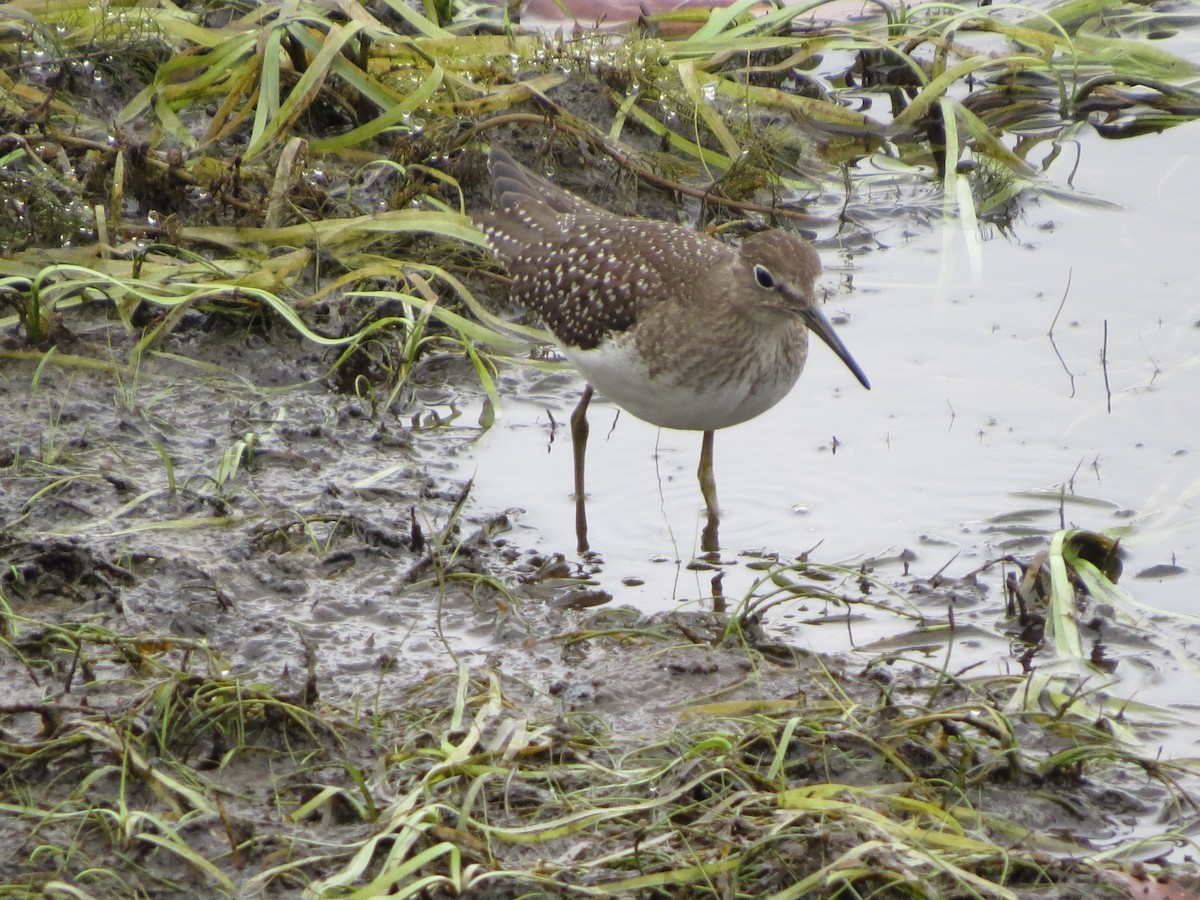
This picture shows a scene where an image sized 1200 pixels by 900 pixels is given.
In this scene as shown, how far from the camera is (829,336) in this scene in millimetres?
5883

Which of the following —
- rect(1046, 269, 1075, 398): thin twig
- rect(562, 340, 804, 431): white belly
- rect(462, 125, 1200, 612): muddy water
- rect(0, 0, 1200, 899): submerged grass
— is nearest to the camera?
rect(0, 0, 1200, 899): submerged grass

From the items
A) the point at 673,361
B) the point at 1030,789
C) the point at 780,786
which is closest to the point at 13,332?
the point at 673,361

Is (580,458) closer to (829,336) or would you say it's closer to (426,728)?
(829,336)

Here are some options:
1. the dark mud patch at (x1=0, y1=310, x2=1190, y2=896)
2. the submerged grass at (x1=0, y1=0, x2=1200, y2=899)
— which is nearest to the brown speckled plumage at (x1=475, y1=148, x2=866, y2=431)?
the submerged grass at (x1=0, y1=0, x2=1200, y2=899)

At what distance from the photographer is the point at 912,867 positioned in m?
3.88

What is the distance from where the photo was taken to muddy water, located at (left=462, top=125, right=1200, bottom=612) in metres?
6.16

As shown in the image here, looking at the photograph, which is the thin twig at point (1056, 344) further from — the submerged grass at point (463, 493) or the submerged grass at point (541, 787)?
the submerged grass at point (541, 787)

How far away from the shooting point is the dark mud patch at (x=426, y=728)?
393 cm

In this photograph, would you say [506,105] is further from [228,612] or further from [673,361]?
[228,612]

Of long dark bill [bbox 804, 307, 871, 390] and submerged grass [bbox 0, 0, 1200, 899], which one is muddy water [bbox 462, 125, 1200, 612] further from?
long dark bill [bbox 804, 307, 871, 390]

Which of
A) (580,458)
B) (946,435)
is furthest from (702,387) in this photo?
(946,435)

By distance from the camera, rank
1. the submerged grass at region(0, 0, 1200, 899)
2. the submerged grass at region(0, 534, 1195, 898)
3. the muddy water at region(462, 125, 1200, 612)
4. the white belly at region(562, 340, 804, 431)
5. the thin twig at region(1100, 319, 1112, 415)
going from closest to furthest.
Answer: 1. the submerged grass at region(0, 534, 1195, 898)
2. the submerged grass at region(0, 0, 1200, 899)
3. the white belly at region(562, 340, 804, 431)
4. the muddy water at region(462, 125, 1200, 612)
5. the thin twig at region(1100, 319, 1112, 415)

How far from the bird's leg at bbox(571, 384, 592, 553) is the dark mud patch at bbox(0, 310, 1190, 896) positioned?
0.24m

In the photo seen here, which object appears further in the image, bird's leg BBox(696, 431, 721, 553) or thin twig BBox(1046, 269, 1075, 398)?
thin twig BBox(1046, 269, 1075, 398)
